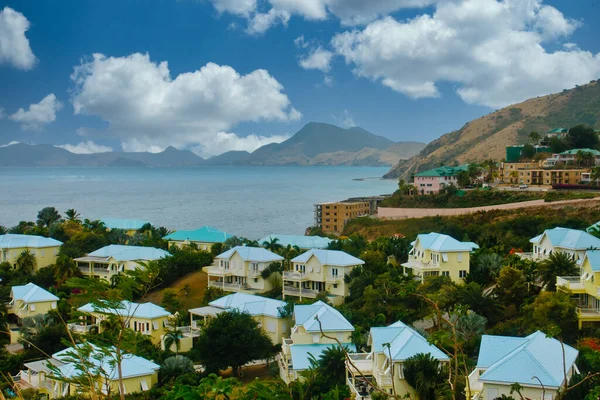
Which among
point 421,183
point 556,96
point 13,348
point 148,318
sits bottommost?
point 13,348

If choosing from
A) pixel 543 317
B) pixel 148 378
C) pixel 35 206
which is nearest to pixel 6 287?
pixel 148 378

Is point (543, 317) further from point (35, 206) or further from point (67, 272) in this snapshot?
→ point (35, 206)

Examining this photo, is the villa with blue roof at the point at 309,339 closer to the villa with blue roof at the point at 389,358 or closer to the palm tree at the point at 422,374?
the villa with blue roof at the point at 389,358

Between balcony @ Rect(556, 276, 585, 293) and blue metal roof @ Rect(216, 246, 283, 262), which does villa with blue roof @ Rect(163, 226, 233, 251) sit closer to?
blue metal roof @ Rect(216, 246, 283, 262)

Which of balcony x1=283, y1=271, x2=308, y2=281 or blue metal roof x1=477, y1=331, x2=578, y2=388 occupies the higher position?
blue metal roof x1=477, y1=331, x2=578, y2=388

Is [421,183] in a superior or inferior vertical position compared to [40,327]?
superior

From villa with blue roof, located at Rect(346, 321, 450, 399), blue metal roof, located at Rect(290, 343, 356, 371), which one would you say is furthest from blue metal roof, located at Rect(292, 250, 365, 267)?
villa with blue roof, located at Rect(346, 321, 450, 399)

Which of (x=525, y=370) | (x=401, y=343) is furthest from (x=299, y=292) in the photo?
(x=525, y=370)
